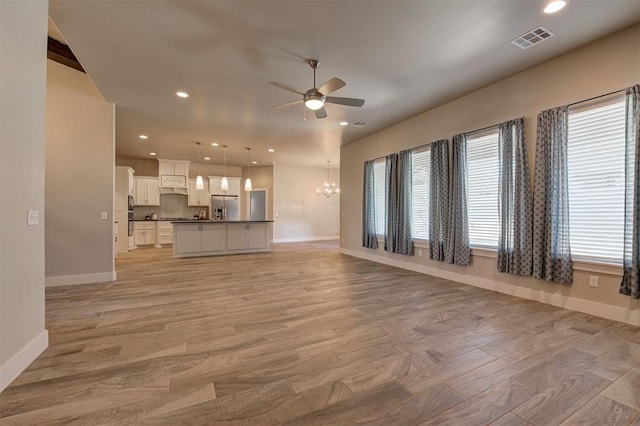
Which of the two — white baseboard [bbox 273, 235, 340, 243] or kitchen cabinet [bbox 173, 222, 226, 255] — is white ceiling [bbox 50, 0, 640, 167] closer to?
kitchen cabinet [bbox 173, 222, 226, 255]

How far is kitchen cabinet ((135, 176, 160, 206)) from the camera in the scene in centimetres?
906

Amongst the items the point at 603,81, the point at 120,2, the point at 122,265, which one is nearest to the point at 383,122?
the point at 603,81

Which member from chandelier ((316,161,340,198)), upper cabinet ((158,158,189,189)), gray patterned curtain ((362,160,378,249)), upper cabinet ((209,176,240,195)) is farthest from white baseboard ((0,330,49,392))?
chandelier ((316,161,340,198))

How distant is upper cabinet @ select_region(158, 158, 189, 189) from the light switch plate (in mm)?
7724

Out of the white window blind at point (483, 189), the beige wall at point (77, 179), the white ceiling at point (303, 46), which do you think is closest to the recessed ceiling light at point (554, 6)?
the white ceiling at point (303, 46)

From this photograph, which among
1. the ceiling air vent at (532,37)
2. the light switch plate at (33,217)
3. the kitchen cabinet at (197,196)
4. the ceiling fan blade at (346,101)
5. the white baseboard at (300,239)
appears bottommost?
the white baseboard at (300,239)

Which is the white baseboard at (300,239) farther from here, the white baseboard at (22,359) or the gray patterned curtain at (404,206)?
the white baseboard at (22,359)

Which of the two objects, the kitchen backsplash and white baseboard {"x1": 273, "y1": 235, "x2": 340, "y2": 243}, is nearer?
the kitchen backsplash

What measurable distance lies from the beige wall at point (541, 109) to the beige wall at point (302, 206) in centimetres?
589

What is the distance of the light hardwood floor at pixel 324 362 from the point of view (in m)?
1.58

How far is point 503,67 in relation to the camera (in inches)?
139

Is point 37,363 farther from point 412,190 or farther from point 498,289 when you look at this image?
point 412,190

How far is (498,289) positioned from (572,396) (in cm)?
244

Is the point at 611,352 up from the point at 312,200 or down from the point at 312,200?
down
